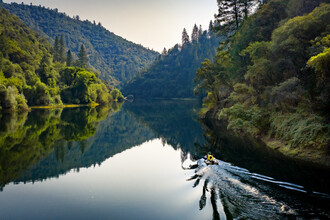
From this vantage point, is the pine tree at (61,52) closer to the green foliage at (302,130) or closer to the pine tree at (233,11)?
the pine tree at (233,11)

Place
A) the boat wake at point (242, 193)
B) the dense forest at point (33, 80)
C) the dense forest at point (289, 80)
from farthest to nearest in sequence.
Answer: the dense forest at point (33, 80)
the dense forest at point (289, 80)
the boat wake at point (242, 193)

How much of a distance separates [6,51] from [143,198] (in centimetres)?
11355

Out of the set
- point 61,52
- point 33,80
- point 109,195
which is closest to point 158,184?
point 109,195

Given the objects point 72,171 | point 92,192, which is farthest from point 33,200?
point 72,171

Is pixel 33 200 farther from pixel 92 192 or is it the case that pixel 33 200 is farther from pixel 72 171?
pixel 72 171

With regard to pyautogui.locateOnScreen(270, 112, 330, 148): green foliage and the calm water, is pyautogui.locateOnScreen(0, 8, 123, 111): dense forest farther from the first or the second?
pyautogui.locateOnScreen(270, 112, 330, 148): green foliage

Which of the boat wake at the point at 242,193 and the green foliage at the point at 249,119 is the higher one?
the green foliage at the point at 249,119

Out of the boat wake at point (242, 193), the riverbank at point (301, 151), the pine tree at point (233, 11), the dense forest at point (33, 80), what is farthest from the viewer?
the dense forest at point (33, 80)

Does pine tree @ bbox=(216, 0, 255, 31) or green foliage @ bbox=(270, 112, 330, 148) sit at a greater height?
pine tree @ bbox=(216, 0, 255, 31)

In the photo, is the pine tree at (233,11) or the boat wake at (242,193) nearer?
the boat wake at (242,193)

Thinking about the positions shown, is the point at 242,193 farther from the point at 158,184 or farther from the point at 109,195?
the point at 109,195

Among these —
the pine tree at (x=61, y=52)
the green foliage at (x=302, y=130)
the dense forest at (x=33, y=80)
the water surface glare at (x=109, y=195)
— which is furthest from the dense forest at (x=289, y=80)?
the pine tree at (x=61, y=52)

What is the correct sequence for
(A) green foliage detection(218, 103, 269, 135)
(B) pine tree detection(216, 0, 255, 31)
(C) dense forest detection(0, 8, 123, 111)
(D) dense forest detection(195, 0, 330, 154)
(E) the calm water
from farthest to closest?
(C) dense forest detection(0, 8, 123, 111), (B) pine tree detection(216, 0, 255, 31), (A) green foliage detection(218, 103, 269, 135), (D) dense forest detection(195, 0, 330, 154), (E) the calm water

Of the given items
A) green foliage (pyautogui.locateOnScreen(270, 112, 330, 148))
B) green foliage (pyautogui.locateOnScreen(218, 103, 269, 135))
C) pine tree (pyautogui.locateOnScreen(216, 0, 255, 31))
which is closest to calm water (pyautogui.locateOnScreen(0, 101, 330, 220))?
green foliage (pyautogui.locateOnScreen(270, 112, 330, 148))
